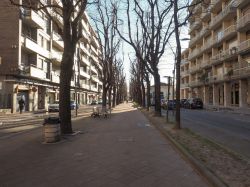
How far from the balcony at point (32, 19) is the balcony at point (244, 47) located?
77.5 ft

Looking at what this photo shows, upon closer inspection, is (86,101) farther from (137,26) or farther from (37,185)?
(37,185)

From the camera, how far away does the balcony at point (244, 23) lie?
40.1 metres

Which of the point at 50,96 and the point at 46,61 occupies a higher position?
the point at 46,61

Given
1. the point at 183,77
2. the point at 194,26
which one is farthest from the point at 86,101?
the point at 194,26

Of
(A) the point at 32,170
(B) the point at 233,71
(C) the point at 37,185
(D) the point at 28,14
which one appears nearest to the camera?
(C) the point at 37,185

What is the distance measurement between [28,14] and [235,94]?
27750 mm

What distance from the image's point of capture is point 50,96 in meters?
53.3

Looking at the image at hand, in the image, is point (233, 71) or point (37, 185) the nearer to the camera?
point (37, 185)

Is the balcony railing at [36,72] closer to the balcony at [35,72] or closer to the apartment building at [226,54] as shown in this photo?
the balcony at [35,72]

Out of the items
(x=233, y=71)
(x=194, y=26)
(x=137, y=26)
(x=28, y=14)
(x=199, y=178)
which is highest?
(x=194, y=26)

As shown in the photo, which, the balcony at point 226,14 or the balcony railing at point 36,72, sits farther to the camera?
the balcony at point 226,14

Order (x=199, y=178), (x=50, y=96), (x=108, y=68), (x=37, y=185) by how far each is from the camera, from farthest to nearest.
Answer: (x=50, y=96) → (x=108, y=68) → (x=199, y=178) → (x=37, y=185)

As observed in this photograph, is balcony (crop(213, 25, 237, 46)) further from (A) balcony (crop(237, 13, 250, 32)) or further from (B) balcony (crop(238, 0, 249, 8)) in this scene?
(B) balcony (crop(238, 0, 249, 8))

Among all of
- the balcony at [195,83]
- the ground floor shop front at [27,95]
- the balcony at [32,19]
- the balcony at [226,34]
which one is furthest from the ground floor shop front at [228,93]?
the balcony at [32,19]
